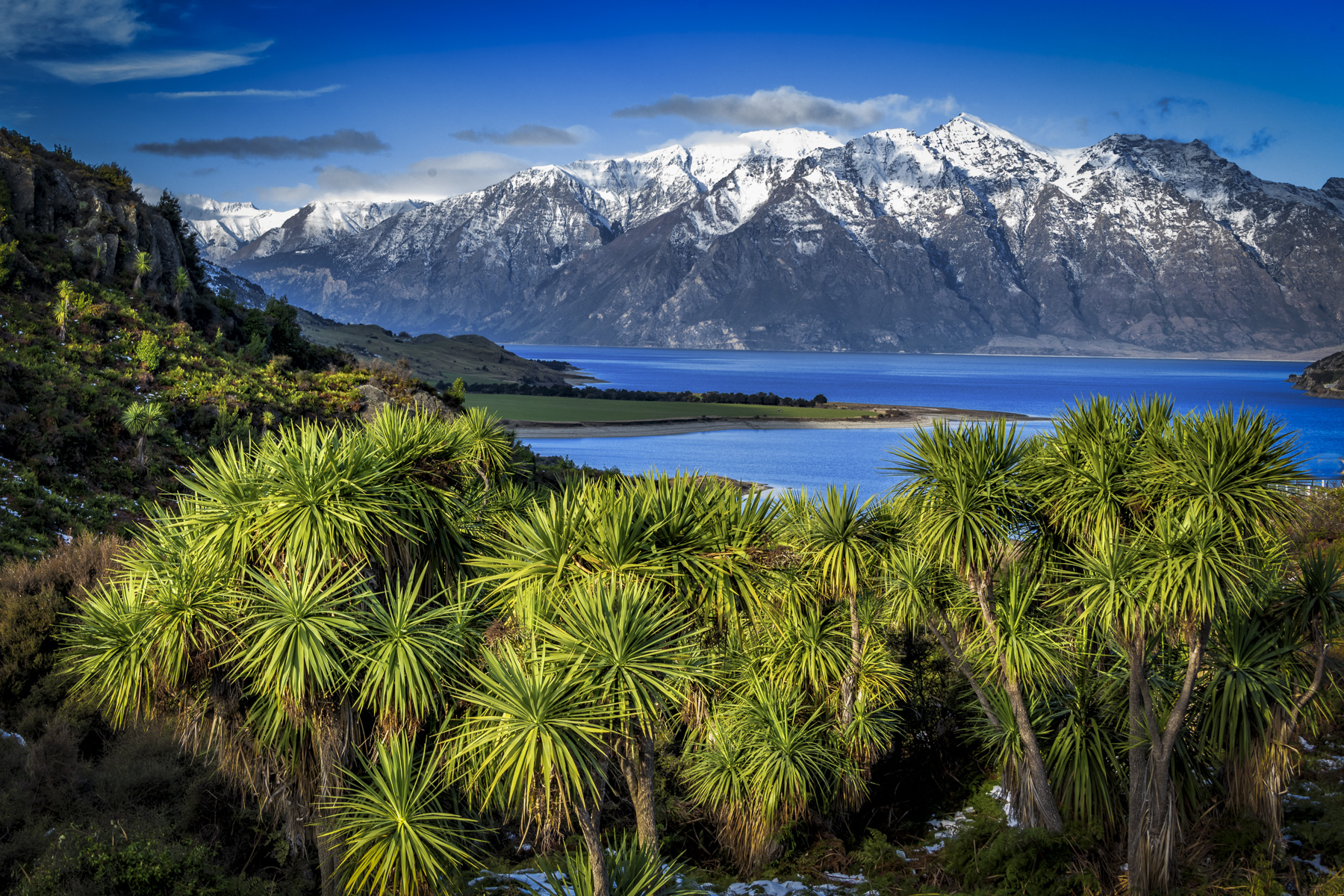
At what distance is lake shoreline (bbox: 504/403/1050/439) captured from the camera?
89.9 metres

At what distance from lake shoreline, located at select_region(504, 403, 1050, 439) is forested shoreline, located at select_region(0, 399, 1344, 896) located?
236 ft

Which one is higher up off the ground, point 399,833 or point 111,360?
point 111,360

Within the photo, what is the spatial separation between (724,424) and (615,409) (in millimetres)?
16178

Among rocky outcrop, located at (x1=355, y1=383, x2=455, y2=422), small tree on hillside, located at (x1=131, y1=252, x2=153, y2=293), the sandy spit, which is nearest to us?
small tree on hillside, located at (x1=131, y1=252, x2=153, y2=293)

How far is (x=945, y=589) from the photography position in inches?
548

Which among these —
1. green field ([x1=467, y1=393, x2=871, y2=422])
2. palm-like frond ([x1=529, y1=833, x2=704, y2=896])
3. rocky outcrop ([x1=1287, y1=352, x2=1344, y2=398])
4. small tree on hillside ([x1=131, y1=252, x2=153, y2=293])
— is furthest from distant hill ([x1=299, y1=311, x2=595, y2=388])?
rocky outcrop ([x1=1287, y1=352, x2=1344, y2=398])

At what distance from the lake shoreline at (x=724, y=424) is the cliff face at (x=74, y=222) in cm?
4522

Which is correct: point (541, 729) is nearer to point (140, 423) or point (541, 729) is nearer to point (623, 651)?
point (623, 651)

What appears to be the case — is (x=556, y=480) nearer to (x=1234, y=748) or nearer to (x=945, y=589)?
(x=945, y=589)

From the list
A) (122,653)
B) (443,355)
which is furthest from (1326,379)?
(122,653)

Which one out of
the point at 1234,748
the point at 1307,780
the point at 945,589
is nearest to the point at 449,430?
the point at 945,589

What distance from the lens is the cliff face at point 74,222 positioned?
34625mm

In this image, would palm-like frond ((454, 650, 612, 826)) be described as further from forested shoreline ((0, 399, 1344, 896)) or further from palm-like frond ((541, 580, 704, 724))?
palm-like frond ((541, 580, 704, 724))

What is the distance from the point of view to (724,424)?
9962 cm
